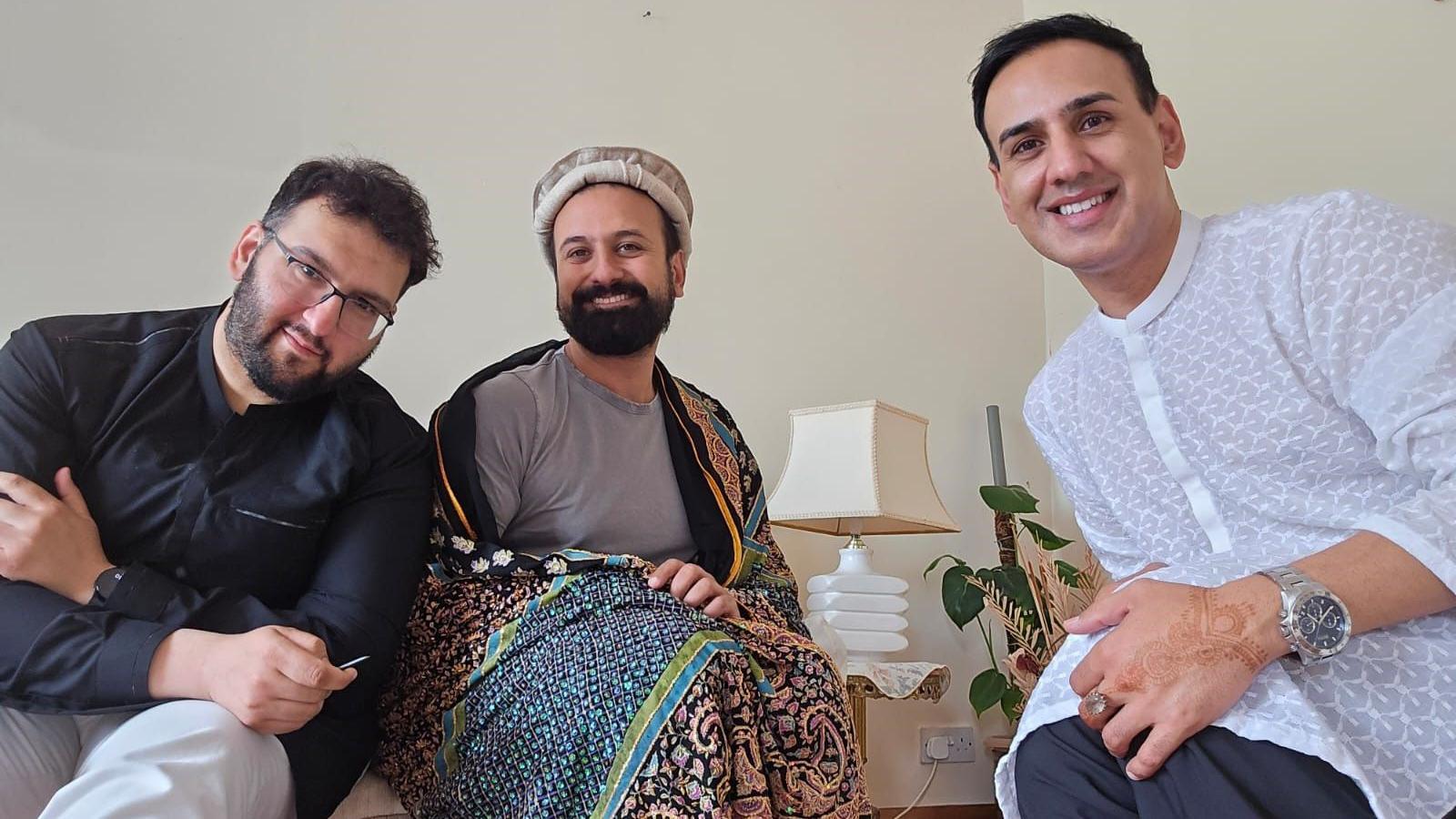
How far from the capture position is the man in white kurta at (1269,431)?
96cm

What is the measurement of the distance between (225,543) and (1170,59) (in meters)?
2.60

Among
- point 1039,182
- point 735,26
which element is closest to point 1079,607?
point 1039,182

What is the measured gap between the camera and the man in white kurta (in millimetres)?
958

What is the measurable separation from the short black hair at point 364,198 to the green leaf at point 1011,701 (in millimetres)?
1947

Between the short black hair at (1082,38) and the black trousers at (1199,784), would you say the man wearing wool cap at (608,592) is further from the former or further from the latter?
the short black hair at (1082,38)

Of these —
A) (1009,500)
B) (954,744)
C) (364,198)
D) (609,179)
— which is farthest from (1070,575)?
(364,198)

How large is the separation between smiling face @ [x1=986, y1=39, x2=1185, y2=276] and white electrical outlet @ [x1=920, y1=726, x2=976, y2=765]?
6.41ft

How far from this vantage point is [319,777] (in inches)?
54.1

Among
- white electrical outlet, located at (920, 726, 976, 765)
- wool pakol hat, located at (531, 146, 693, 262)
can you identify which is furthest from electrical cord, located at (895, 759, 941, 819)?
wool pakol hat, located at (531, 146, 693, 262)

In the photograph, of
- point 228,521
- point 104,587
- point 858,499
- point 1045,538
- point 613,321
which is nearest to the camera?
point 104,587

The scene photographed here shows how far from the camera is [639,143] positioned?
296cm

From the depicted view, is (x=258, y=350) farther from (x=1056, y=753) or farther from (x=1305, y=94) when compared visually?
(x=1305, y=94)

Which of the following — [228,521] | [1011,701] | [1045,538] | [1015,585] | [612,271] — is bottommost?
[1011,701]

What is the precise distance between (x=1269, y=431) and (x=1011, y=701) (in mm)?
1797
